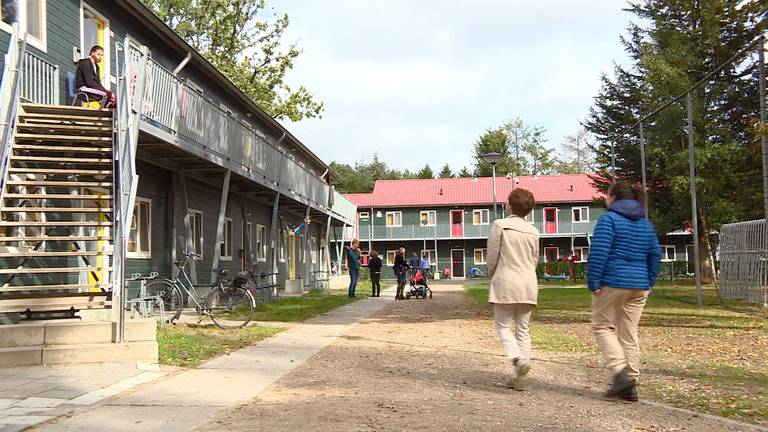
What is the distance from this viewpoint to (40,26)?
1168 centimetres

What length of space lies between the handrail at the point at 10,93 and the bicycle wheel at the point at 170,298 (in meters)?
3.81

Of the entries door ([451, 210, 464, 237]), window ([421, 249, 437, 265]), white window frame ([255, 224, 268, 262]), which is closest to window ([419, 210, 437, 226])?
door ([451, 210, 464, 237])

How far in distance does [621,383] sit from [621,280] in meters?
0.88

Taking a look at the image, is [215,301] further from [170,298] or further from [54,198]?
[54,198]

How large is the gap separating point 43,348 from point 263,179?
41.2 ft

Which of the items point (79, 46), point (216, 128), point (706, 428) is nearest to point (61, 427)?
point (706, 428)

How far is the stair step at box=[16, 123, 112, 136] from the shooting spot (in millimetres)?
10428

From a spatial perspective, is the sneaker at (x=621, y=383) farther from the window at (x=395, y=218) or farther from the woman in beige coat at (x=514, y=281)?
the window at (x=395, y=218)

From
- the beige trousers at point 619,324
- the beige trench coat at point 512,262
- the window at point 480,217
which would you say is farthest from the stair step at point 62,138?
the window at point 480,217

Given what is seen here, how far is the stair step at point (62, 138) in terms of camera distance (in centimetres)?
1024

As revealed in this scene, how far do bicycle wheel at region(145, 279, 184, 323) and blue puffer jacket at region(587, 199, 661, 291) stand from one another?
27.1ft

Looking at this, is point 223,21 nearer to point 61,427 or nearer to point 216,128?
point 216,128

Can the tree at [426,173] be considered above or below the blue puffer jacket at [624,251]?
above

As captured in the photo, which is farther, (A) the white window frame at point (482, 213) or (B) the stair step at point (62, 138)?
(A) the white window frame at point (482, 213)
